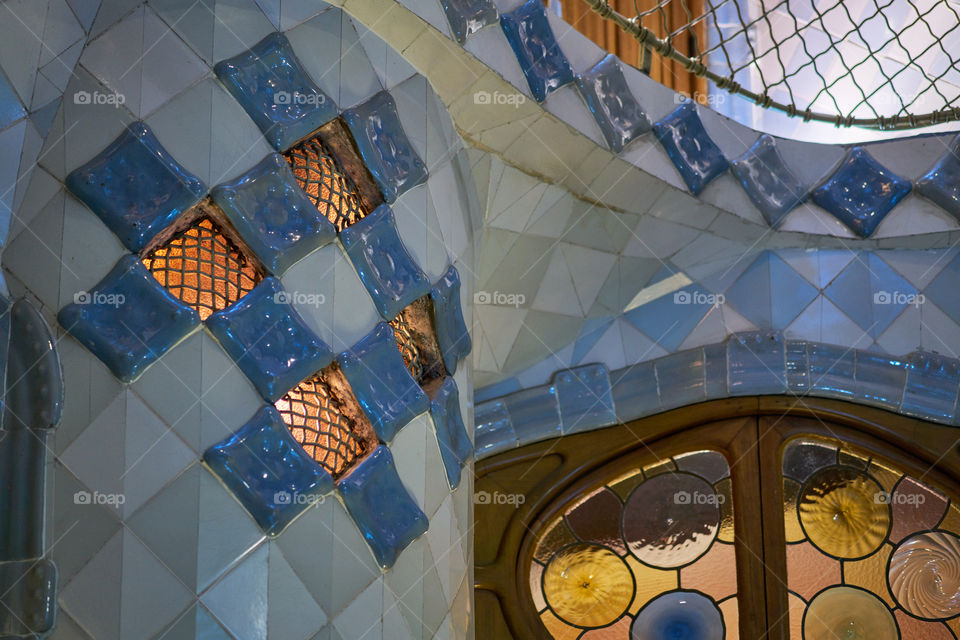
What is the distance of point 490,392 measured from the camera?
3.42m

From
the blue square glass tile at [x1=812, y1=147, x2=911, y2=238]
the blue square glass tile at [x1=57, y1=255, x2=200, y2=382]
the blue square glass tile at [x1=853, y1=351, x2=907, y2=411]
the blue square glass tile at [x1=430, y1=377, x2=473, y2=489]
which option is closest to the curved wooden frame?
the blue square glass tile at [x1=853, y1=351, x2=907, y2=411]

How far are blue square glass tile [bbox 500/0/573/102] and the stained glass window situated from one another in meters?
1.23

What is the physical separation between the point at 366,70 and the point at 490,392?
1250 millimetres

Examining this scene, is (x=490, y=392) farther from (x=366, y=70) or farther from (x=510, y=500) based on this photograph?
(x=366, y=70)

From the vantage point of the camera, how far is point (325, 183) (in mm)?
2312

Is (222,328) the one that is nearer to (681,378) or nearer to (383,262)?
(383,262)

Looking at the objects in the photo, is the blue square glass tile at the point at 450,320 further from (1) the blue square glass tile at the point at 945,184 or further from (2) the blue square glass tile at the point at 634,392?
(1) the blue square glass tile at the point at 945,184

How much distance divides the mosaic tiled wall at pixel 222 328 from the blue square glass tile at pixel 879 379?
63.8 inches

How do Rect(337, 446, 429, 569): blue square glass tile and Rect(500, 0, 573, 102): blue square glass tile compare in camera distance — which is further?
Rect(500, 0, 573, 102): blue square glass tile

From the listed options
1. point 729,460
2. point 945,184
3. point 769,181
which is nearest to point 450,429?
point 729,460

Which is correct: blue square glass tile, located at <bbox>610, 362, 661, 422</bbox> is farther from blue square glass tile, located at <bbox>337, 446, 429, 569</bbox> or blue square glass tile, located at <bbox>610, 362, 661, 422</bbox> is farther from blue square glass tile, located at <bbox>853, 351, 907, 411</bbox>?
blue square glass tile, located at <bbox>337, 446, 429, 569</bbox>

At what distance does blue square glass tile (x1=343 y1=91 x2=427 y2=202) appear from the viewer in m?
2.36

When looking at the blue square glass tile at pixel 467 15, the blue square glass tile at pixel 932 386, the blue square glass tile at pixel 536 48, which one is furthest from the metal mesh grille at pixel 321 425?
the blue square glass tile at pixel 932 386

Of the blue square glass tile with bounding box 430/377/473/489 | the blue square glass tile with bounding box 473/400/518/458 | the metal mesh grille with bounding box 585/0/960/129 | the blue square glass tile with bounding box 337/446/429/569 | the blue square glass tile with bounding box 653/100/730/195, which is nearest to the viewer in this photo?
the blue square glass tile with bounding box 337/446/429/569
